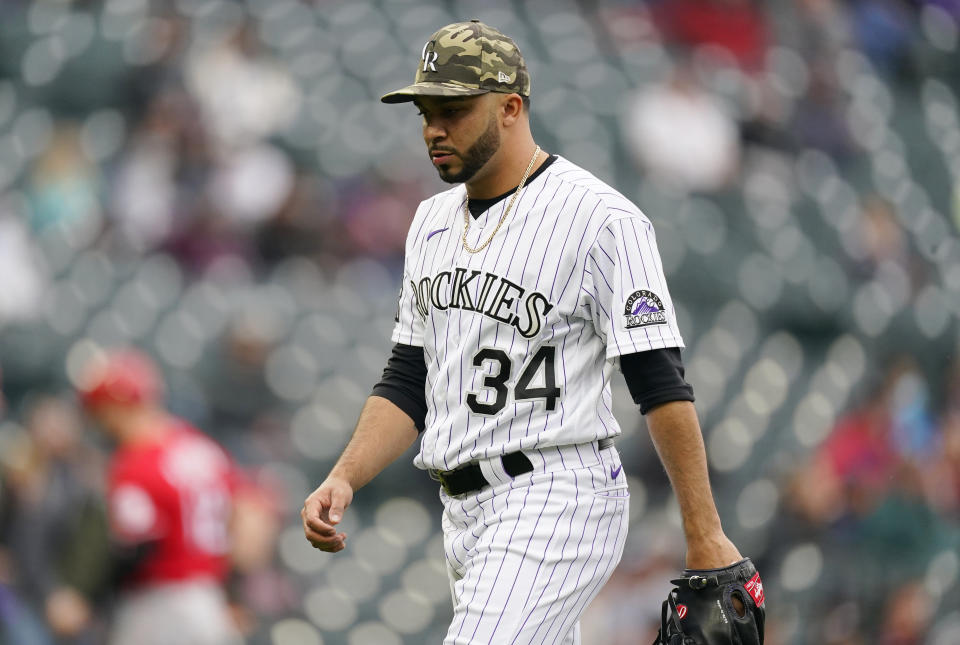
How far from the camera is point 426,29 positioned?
21.4 ft

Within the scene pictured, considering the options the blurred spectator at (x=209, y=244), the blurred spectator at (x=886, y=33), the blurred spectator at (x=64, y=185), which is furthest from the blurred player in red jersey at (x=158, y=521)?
the blurred spectator at (x=886, y=33)

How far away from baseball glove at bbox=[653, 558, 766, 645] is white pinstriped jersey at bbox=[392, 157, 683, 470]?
1.03 ft

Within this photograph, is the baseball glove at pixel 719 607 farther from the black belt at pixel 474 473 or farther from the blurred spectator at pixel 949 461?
the blurred spectator at pixel 949 461

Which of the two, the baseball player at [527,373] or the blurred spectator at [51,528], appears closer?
the baseball player at [527,373]

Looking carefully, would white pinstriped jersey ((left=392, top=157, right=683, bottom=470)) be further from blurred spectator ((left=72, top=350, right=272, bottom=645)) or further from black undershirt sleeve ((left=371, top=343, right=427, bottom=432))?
blurred spectator ((left=72, top=350, right=272, bottom=645))

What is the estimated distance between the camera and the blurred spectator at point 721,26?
6.71 meters

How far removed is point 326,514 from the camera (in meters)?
2.26

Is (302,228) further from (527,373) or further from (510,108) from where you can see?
(527,373)

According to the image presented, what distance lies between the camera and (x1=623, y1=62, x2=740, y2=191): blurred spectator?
251 inches

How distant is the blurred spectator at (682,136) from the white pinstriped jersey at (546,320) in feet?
13.4

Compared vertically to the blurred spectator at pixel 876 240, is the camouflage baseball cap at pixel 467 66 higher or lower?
lower

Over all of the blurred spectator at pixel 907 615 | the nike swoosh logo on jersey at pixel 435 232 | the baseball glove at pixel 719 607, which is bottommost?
the blurred spectator at pixel 907 615

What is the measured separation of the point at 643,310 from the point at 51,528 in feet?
12.4

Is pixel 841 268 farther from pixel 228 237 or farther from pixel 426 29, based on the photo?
pixel 228 237
